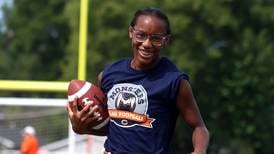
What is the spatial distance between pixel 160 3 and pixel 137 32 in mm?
19592

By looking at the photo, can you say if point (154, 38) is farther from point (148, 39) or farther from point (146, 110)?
point (146, 110)

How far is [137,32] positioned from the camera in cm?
346

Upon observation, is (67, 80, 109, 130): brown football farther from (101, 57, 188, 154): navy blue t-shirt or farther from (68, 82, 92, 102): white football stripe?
(101, 57, 188, 154): navy blue t-shirt

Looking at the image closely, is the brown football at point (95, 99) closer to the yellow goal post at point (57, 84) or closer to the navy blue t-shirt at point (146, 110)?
the navy blue t-shirt at point (146, 110)

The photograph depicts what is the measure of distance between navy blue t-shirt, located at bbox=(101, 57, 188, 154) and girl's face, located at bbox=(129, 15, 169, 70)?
7 centimetres

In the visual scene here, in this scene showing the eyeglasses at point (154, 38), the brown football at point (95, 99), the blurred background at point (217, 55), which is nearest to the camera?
the eyeglasses at point (154, 38)

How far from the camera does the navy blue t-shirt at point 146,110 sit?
11.2 feet

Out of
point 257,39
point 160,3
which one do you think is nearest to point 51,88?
point 160,3

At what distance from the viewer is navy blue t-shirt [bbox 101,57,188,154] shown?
11.2 feet

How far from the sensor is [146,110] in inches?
135

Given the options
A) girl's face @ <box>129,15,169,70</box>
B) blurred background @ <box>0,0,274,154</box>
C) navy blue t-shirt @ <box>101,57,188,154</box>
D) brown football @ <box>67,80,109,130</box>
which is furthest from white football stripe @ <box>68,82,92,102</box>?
blurred background @ <box>0,0,274,154</box>

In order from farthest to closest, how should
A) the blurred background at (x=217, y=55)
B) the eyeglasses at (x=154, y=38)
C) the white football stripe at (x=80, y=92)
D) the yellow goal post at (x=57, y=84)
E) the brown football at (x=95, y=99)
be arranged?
1. the blurred background at (x=217, y=55)
2. the yellow goal post at (x=57, y=84)
3. the white football stripe at (x=80, y=92)
4. the brown football at (x=95, y=99)
5. the eyeglasses at (x=154, y=38)

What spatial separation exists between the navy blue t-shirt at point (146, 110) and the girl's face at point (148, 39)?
66 mm

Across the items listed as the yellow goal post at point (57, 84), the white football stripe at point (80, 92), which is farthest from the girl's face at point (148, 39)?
the yellow goal post at point (57, 84)
